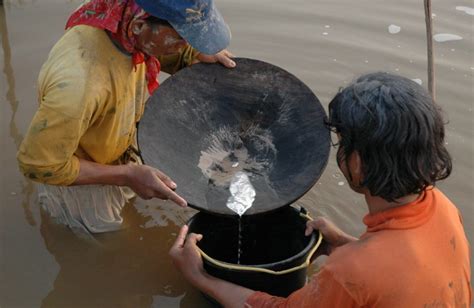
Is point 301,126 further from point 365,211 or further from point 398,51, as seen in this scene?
point 398,51

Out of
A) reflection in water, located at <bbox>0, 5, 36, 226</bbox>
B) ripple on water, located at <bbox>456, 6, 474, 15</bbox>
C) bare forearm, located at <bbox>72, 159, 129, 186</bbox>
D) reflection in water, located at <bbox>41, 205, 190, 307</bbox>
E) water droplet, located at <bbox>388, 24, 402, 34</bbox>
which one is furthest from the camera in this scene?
ripple on water, located at <bbox>456, 6, 474, 15</bbox>

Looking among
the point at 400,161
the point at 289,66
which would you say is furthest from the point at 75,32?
the point at 289,66

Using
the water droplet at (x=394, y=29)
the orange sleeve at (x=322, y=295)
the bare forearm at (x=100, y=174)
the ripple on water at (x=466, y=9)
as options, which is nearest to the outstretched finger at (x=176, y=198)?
the bare forearm at (x=100, y=174)

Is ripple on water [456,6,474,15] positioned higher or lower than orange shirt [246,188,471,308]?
lower

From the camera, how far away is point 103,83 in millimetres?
2463

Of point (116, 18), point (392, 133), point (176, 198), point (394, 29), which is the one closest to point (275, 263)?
point (176, 198)

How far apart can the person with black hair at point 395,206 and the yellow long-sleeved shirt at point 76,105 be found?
1028mm

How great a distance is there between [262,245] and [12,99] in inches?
87.5

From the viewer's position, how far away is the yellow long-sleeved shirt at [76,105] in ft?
7.76

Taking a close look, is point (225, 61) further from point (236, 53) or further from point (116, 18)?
point (236, 53)

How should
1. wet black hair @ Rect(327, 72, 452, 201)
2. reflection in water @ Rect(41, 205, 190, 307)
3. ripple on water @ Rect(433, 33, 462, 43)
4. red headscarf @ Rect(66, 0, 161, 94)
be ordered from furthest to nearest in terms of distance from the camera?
1. ripple on water @ Rect(433, 33, 462, 43)
2. reflection in water @ Rect(41, 205, 190, 307)
3. red headscarf @ Rect(66, 0, 161, 94)
4. wet black hair @ Rect(327, 72, 452, 201)

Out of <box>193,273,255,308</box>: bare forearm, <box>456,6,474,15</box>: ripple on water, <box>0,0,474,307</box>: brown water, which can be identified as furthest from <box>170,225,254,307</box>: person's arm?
<box>456,6,474,15</box>: ripple on water

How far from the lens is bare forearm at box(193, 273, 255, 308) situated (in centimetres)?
231

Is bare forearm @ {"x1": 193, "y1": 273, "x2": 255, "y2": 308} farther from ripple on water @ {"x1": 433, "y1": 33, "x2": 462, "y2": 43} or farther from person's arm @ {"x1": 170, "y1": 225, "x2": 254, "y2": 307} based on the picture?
ripple on water @ {"x1": 433, "y1": 33, "x2": 462, "y2": 43}
